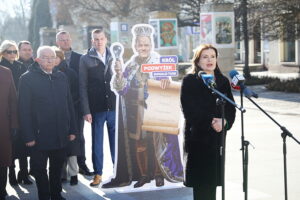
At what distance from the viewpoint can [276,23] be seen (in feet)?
69.7

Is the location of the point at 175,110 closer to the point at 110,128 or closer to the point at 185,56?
the point at 110,128

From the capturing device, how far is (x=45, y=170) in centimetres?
565

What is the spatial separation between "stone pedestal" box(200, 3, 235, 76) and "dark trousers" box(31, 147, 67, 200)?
1657cm

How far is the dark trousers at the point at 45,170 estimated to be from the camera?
5.59 metres

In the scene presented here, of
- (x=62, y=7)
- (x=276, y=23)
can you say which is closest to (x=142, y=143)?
Answer: (x=276, y=23)

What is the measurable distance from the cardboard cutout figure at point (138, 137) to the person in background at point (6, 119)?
1273 millimetres

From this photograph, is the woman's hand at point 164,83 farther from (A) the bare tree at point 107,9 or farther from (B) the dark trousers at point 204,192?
(A) the bare tree at point 107,9

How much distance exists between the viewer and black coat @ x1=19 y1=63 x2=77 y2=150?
5.52 m

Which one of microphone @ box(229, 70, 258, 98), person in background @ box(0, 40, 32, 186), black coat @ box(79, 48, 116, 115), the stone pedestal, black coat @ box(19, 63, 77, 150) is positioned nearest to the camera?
microphone @ box(229, 70, 258, 98)

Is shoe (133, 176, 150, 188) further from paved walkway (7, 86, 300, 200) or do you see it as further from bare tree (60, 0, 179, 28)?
bare tree (60, 0, 179, 28)

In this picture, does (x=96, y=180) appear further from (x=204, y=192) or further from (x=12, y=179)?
(x=204, y=192)

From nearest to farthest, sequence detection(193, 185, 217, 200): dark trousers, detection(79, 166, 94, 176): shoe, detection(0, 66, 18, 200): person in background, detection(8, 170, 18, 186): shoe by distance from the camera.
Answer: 1. detection(193, 185, 217, 200): dark trousers
2. detection(0, 66, 18, 200): person in background
3. detection(8, 170, 18, 186): shoe
4. detection(79, 166, 94, 176): shoe

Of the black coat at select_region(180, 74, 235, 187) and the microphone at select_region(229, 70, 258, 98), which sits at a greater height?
the microphone at select_region(229, 70, 258, 98)

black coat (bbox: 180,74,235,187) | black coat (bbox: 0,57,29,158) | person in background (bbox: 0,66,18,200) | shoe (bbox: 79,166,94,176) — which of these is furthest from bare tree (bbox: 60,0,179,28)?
black coat (bbox: 180,74,235,187)
